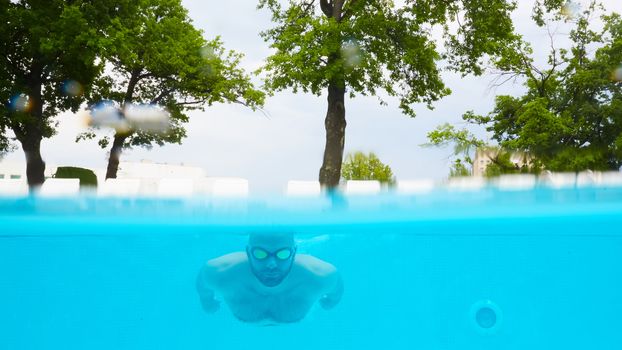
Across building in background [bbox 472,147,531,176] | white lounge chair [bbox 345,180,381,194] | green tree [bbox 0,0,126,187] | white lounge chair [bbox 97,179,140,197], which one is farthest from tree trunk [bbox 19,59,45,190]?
building in background [bbox 472,147,531,176]

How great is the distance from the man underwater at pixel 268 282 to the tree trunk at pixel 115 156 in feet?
83.6

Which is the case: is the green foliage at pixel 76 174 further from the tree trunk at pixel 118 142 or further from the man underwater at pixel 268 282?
the man underwater at pixel 268 282

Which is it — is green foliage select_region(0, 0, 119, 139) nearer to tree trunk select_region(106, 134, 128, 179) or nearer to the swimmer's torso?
tree trunk select_region(106, 134, 128, 179)

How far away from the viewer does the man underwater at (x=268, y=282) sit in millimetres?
7305

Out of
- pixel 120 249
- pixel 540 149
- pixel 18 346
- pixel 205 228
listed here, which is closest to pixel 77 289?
pixel 18 346

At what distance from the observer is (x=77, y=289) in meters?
15.6

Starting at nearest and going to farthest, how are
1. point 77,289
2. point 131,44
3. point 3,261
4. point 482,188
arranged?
point 482,188 < point 3,261 < point 77,289 < point 131,44

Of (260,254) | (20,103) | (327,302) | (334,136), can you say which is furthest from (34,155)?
(260,254)

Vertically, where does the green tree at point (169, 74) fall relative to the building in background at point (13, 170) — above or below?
above

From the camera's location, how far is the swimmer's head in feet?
23.8

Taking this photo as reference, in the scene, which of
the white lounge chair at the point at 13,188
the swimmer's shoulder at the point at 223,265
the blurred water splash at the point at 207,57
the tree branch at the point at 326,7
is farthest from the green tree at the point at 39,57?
the swimmer's shoulder at the point at 223,265

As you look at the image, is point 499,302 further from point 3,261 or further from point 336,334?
point 3,261

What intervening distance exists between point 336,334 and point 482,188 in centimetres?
988

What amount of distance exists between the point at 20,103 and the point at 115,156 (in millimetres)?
5584
